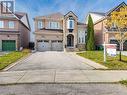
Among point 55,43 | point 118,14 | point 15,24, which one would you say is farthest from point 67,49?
point 118,14

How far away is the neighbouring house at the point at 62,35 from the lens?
4628 cm

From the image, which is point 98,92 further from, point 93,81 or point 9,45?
point 9,45

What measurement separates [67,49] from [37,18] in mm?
9817

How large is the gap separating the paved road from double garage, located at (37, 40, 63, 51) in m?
36.1

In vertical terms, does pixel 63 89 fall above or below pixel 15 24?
below

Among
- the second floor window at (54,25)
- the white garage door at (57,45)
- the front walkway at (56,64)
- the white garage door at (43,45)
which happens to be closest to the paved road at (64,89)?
the front walkway at (56,64)

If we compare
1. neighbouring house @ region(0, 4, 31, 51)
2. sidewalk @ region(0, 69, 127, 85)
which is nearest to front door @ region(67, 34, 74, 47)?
neighbouring house @ region(0, 4, 31, 51)

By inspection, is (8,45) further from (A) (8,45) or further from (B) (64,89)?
(B) (64,89)

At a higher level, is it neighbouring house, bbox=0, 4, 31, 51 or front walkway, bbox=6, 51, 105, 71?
neighbouring house, bbox=0, 4, 31, 51

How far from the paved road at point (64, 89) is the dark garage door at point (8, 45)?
115 feet

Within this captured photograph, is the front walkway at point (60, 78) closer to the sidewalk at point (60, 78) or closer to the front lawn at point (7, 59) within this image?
the sidewalk at point (60, 78)

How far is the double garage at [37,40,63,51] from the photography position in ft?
152

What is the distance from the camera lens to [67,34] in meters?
47.1

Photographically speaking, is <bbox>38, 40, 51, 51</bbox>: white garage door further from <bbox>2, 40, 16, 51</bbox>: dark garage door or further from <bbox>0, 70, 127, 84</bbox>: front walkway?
<bbox>0, 70, 127, 84</bbox>: front walkway
